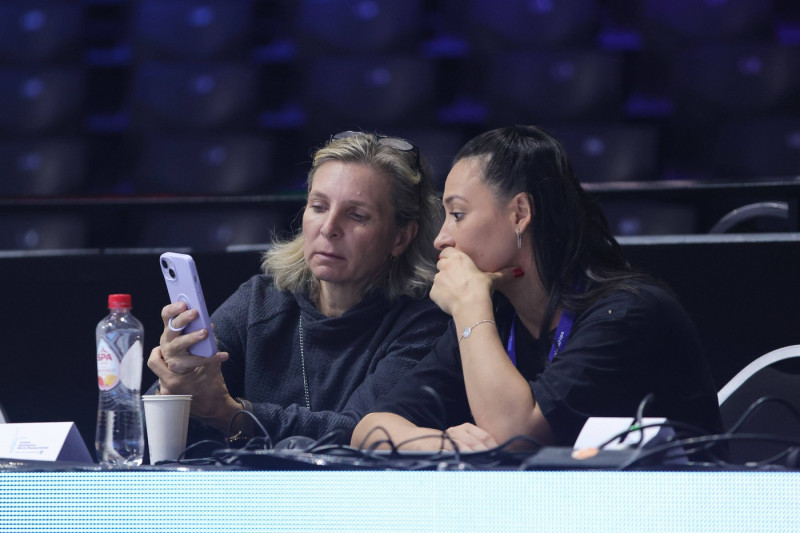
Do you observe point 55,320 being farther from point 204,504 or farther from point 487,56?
point 487,56

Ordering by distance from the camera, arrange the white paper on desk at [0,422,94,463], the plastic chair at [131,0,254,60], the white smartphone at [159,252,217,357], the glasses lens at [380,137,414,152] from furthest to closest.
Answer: the plastic chair at [131,0,254,60] → the glasses lens at [380,137,414,152] → the white smartphone at [159,252,217,357] → the white paper on desk at [0,422,94,463]

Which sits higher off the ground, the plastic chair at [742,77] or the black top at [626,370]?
the plastic chair at [742,77]

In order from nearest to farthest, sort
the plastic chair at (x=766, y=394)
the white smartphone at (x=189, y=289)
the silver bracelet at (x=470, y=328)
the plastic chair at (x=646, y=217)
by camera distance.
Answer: the white smartphone at (x=189, y=289), the silver bracelet at (x=470, y=328), the plastic chair at (x=766, y=394), the plastic chair at (x=646, y=217)

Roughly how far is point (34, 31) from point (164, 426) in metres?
2.84

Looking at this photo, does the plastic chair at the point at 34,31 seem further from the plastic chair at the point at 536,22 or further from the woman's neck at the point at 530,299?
the woman's neck at the point at 530,299

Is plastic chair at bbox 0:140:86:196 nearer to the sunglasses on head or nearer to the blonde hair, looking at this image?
the blonde hair

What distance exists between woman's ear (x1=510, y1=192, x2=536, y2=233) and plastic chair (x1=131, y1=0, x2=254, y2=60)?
2.28m

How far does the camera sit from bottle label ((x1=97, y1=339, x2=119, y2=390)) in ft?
4.07

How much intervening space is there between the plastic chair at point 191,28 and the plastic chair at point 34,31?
1.00 ft

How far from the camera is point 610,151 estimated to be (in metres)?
3.28

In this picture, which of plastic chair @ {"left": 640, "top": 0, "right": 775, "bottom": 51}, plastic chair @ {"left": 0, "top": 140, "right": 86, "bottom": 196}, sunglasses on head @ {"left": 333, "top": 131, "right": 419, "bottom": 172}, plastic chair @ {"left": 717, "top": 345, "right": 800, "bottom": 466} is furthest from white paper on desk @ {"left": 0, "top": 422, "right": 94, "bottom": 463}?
plastic chair @ {"left": 640, "top": 0, "right": 775, "bottom": 51}

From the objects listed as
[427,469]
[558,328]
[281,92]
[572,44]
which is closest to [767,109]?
[572,44]

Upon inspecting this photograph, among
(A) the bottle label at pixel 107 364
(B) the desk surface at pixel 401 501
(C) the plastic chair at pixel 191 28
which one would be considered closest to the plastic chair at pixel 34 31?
(C) the plastic chair at pixel 191 28

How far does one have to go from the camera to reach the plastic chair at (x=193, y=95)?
3514 mm
